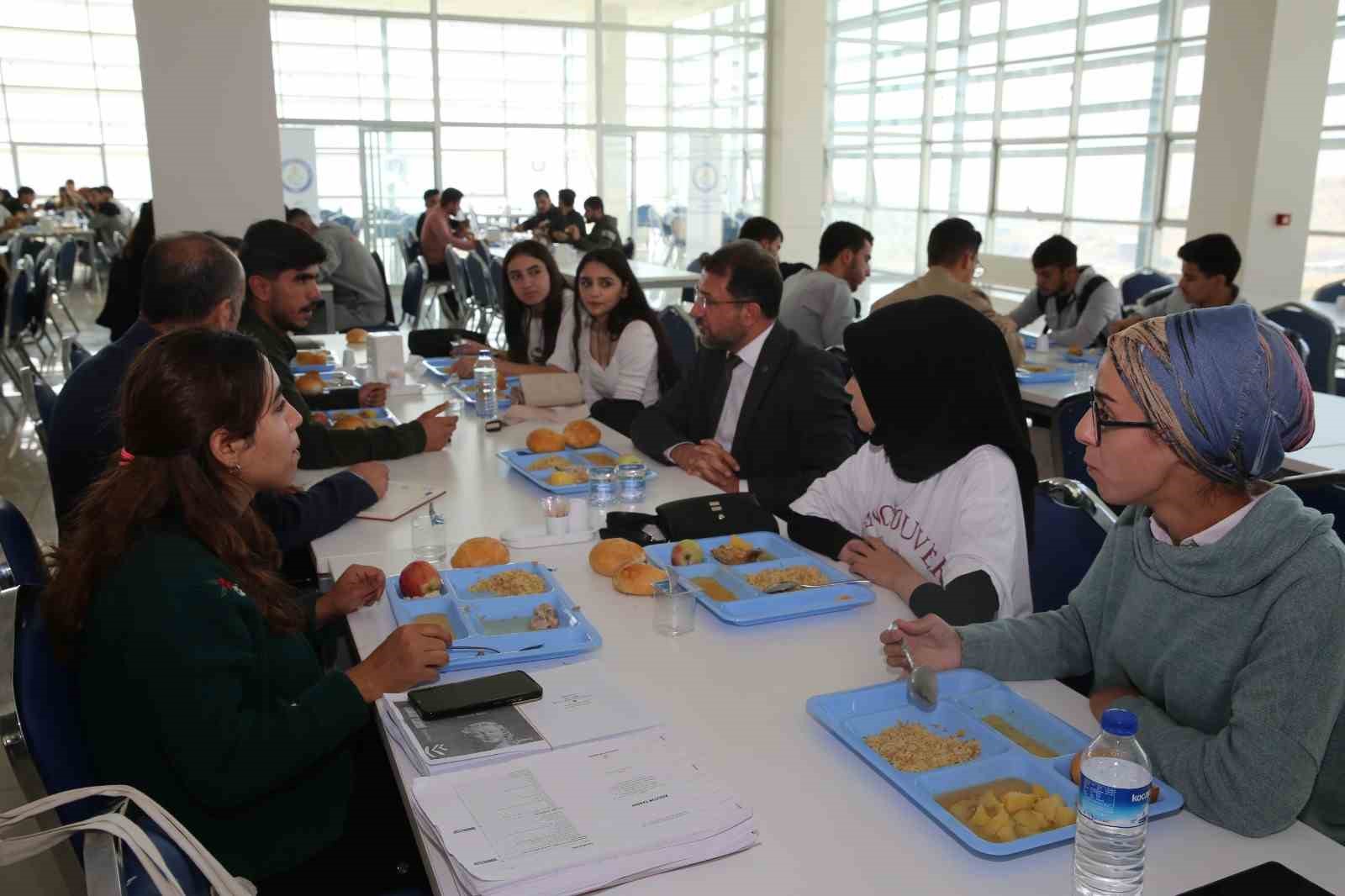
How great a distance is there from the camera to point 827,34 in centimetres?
1388

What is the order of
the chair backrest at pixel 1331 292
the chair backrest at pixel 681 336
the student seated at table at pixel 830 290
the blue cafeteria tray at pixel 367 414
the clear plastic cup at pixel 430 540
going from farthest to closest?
1. the chair backrest at pixel 1331 292
2. the student seated at table at pixel 830 290
3. the chair backrest at pixel 681 336
4. the blue cafeteria tray at pixel 367 414
5. the clear plastic cup at pixel 430 540

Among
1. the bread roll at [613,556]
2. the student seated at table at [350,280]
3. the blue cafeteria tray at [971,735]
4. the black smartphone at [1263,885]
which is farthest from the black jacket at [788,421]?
the student seated at table at [350,280]

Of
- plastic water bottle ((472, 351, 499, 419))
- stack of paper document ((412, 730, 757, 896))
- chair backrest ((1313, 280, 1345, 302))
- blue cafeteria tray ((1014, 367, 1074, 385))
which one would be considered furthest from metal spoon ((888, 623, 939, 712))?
chair backrest ((1313, 280, 1345, 302))

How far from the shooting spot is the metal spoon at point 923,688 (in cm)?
155

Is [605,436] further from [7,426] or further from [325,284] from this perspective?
[7,426]

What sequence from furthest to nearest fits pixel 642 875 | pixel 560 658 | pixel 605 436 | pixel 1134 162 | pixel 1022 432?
1. pixel 1134 162
2. pixel 605 436
3. pixel 1022 432
4. pixel 560 658
5. pixel 642 875

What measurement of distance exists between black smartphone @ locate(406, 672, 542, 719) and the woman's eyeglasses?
3.06 feet

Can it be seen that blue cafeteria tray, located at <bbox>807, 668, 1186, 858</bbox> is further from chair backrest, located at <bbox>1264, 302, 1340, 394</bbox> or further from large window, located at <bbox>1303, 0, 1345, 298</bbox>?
large window, located at <bbox>1303, 0, 1345, 298</bbox>

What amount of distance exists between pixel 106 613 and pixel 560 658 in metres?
0.70

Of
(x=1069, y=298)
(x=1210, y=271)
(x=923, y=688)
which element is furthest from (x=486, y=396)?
(x=1069, y=298)

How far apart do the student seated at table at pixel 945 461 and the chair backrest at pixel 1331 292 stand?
6.66 meters

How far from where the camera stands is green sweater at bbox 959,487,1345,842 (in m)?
1.29

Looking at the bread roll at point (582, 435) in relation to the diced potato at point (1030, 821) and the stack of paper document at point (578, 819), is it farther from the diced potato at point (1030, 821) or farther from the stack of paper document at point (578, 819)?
the diced potato at point (1030, 821)

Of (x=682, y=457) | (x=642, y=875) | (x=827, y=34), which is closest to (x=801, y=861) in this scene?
(x=642, y=875)
